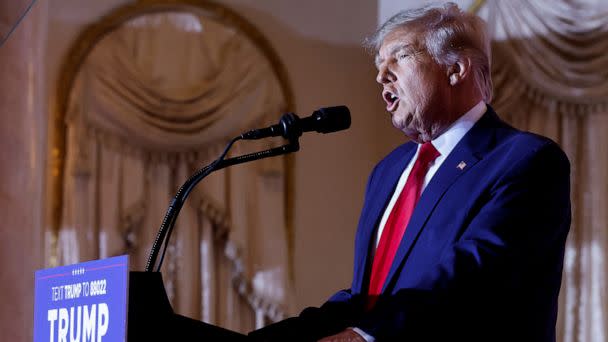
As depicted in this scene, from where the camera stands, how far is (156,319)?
6.34 ft

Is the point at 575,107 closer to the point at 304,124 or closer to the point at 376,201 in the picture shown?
the point at 376,201

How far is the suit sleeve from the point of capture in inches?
80.7

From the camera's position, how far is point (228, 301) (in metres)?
5.61

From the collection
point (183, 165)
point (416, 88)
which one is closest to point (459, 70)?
point (416, 88)

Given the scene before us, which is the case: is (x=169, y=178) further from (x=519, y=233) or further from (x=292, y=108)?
(x=519, y=233)

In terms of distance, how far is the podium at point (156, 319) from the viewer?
1.92 meters

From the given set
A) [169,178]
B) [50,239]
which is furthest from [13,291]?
[169,178]

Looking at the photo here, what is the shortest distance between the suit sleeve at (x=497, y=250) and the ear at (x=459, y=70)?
35cm

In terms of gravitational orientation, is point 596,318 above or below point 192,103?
below

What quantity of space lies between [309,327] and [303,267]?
363cm

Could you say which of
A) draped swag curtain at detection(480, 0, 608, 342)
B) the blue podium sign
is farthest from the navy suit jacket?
draped swag curtain at detection(480, 0, 608, 342)

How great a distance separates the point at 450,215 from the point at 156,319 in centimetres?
71

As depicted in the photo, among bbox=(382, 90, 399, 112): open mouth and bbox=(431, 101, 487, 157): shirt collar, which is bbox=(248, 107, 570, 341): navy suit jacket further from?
bbox=(382, 90, 399, 112): open mouth

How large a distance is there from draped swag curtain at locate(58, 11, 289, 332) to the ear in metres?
Result: 3.08
